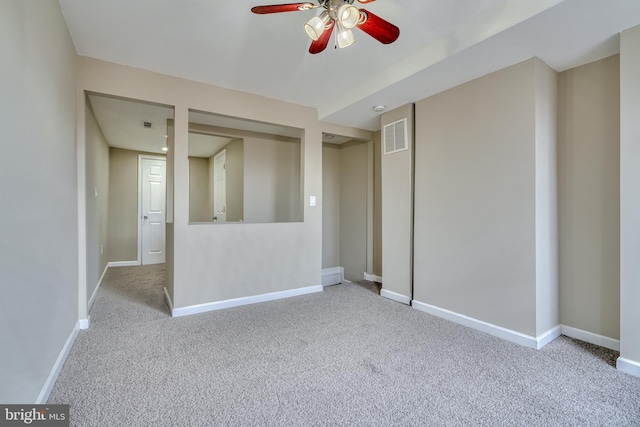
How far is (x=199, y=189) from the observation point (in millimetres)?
6395

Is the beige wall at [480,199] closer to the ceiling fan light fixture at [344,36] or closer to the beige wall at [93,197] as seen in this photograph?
the ceiling fan light fixture at [344,36]

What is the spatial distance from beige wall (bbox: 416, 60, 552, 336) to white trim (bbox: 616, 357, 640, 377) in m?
0.47

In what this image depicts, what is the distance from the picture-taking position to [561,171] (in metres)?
2.43

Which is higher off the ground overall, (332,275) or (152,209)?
(152,209)

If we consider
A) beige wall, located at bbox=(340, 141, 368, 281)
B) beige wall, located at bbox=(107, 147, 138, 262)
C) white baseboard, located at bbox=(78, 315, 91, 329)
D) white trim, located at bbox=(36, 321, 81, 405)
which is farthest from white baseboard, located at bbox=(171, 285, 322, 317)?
beige wall, located at bbox=(107, 147, 138, 262)

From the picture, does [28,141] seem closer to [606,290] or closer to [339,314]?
A: [339,314]

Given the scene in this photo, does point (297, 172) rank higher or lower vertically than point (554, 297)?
higher

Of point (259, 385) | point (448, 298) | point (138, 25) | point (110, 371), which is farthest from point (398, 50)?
point (110, 371)

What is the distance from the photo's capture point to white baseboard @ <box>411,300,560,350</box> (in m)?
2.24

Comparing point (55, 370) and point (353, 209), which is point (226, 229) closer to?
point (55, 370)

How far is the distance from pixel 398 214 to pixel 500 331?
4.75 ft

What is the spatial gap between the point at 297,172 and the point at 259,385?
3414 millimetres

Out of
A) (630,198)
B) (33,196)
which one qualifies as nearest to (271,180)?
(33,196)

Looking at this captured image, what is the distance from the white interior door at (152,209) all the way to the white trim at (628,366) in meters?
6.43
